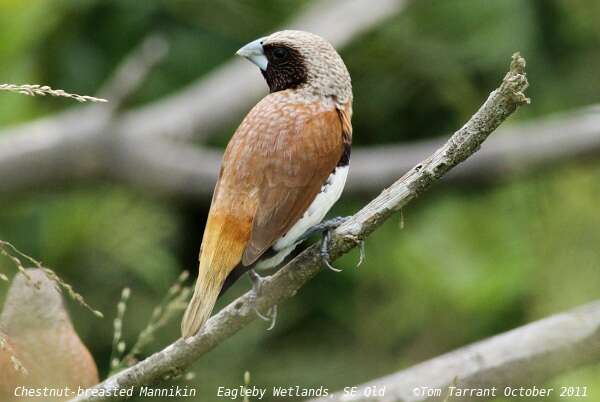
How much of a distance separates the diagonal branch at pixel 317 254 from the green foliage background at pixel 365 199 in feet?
7.84

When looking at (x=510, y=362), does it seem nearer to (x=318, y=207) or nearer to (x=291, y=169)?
(x=318, y=207)

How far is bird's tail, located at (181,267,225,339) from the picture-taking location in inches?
73.4

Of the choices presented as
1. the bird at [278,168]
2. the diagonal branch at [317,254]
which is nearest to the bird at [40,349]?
the diagonal branch at [317,254]

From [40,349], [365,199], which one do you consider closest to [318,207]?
[40,349]

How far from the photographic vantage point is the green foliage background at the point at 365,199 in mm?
4742

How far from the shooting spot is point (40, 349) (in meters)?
2.30

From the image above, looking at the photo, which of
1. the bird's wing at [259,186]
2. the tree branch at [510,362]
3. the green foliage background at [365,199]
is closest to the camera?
the bird's wing at [259,186]

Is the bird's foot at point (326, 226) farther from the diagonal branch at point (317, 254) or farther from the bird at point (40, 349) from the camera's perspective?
the bird at point (40, 349)

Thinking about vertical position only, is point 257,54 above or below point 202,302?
above

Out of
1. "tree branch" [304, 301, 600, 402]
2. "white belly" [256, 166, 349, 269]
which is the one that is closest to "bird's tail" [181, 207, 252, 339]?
"white belly" [256, 166, 349, 269]

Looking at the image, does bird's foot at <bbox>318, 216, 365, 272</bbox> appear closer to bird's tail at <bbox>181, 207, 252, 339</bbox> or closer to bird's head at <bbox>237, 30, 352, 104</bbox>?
bird's tail at <bbox>181, 207, 252, 339</bbox>

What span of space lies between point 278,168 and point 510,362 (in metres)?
1.11

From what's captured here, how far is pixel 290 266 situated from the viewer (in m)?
2.13

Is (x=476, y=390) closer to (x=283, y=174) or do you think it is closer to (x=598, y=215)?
(x=283, y=174)
